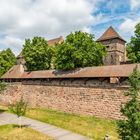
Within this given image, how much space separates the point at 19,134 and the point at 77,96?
9.23 meters

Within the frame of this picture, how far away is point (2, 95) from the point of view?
40.7m

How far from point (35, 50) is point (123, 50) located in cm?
1893

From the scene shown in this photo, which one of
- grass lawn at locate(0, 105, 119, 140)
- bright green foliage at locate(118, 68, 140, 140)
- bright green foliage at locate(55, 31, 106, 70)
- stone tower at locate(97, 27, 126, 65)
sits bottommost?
grass lawn at locate(0, 105, 119, 140)

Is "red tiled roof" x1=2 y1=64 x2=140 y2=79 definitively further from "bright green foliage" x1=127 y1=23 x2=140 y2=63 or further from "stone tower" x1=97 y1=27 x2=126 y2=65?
"stone tower" x1=97 y1=27 x2=126 y2=65

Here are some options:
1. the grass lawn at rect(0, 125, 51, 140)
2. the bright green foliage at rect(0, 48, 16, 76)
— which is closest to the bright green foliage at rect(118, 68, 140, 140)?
the grass lawn at rect(0, 125, 51, 140)

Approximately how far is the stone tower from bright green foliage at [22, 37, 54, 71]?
1214 centimetres

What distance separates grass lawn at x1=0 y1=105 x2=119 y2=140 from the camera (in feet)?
63.5

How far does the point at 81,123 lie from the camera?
73.8 feet

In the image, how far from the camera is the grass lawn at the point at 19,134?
60.6 feet

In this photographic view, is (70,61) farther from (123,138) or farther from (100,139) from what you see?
(123,138)

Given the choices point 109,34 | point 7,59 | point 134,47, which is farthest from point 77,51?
point 7,59

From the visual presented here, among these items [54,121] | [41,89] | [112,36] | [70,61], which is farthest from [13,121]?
[112,36]

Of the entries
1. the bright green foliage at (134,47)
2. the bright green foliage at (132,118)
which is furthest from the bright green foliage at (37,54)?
the bright green foliage at (132,118)

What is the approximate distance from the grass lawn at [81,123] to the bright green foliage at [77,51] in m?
7.21
